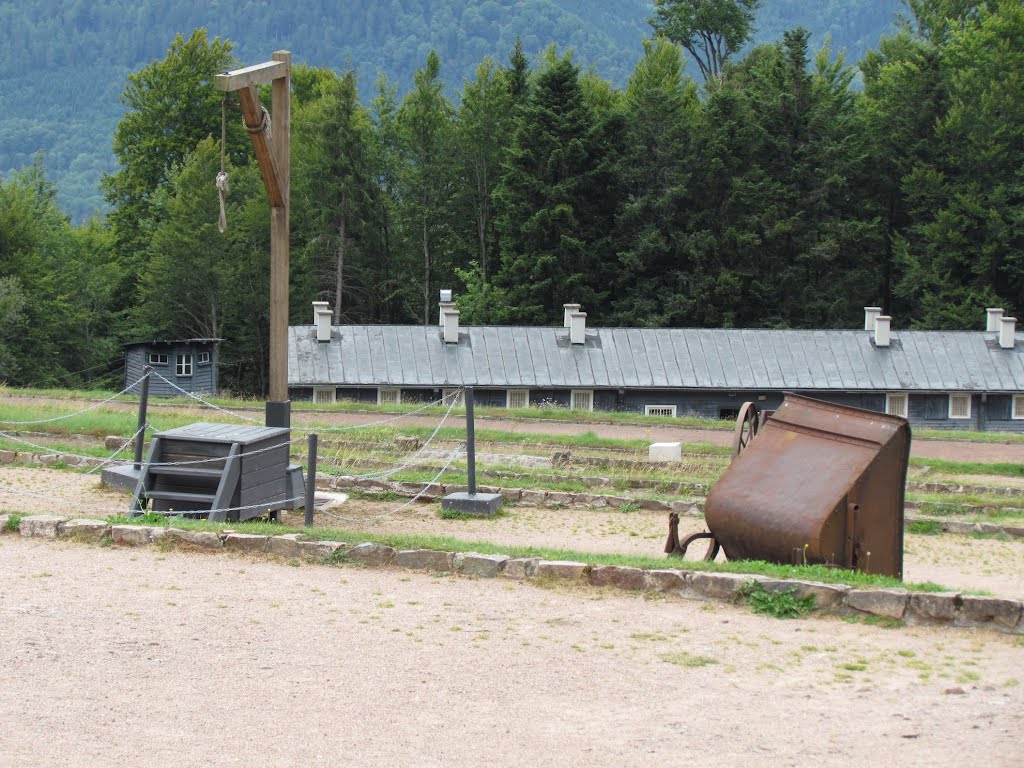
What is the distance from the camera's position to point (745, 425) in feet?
41.7

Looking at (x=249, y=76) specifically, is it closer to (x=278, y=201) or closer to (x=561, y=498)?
(x=278, y=201)

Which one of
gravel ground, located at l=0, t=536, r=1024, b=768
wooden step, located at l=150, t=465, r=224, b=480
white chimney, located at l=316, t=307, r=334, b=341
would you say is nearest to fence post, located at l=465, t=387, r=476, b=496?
wooden step, located at l=150, t=465, r=224, b=480

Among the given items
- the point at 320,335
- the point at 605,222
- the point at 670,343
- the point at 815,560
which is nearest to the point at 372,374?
the point at 320,335

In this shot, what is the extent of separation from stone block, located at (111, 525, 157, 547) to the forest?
1518 inches

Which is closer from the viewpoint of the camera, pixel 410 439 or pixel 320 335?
pixel 410 439

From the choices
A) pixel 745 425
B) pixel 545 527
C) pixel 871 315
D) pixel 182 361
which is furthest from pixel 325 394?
pixel 745 425

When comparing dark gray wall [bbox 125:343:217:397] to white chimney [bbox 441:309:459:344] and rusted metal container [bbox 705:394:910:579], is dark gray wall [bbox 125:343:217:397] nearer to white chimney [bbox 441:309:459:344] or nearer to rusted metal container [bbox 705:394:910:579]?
white chimney [bbox 441:309:459:344]

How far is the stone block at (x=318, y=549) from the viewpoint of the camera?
1160 cm

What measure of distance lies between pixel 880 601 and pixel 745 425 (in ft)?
A: 11.5

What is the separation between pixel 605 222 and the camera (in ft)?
179

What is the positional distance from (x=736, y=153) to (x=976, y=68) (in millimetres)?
11617

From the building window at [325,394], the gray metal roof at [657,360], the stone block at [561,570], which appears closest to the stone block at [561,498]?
the stone block at [561,570]

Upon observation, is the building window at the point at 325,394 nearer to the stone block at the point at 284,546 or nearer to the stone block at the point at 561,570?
the stone block at the point at 284,546

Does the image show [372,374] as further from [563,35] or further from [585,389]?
[563,35]
